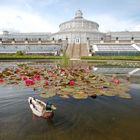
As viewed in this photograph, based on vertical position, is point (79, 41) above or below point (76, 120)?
above

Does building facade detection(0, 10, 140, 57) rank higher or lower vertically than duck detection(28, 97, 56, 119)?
higher

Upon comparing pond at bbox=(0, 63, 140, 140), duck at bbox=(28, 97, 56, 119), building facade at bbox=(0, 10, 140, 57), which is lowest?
pond at bbox=(0, 63, 140, 140)

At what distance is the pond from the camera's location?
758cm

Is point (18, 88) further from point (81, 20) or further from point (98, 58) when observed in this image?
point (81, 20)

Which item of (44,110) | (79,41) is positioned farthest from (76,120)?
(79,41)

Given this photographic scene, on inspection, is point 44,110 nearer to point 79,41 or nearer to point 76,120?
point 76,120

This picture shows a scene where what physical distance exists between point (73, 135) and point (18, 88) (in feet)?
26.3

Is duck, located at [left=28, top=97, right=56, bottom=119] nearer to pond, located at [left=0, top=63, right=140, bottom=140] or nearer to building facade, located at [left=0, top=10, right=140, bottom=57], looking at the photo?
pond, located at [left=0, top=63, right=140, bottom=140]

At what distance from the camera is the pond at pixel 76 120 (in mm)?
7578

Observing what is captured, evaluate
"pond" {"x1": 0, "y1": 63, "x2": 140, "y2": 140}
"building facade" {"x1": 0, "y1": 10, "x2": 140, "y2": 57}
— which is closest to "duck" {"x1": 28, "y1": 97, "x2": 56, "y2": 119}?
"pond" {"x1": 0, "y1": 63, "x2": 140, "y2": 140}

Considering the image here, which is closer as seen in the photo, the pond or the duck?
the pond

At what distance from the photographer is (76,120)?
891cm

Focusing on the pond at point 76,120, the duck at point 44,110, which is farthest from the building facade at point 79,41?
the duck at point 44,110

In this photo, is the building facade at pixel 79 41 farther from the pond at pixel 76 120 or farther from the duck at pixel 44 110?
the duck at pixel 44 110
